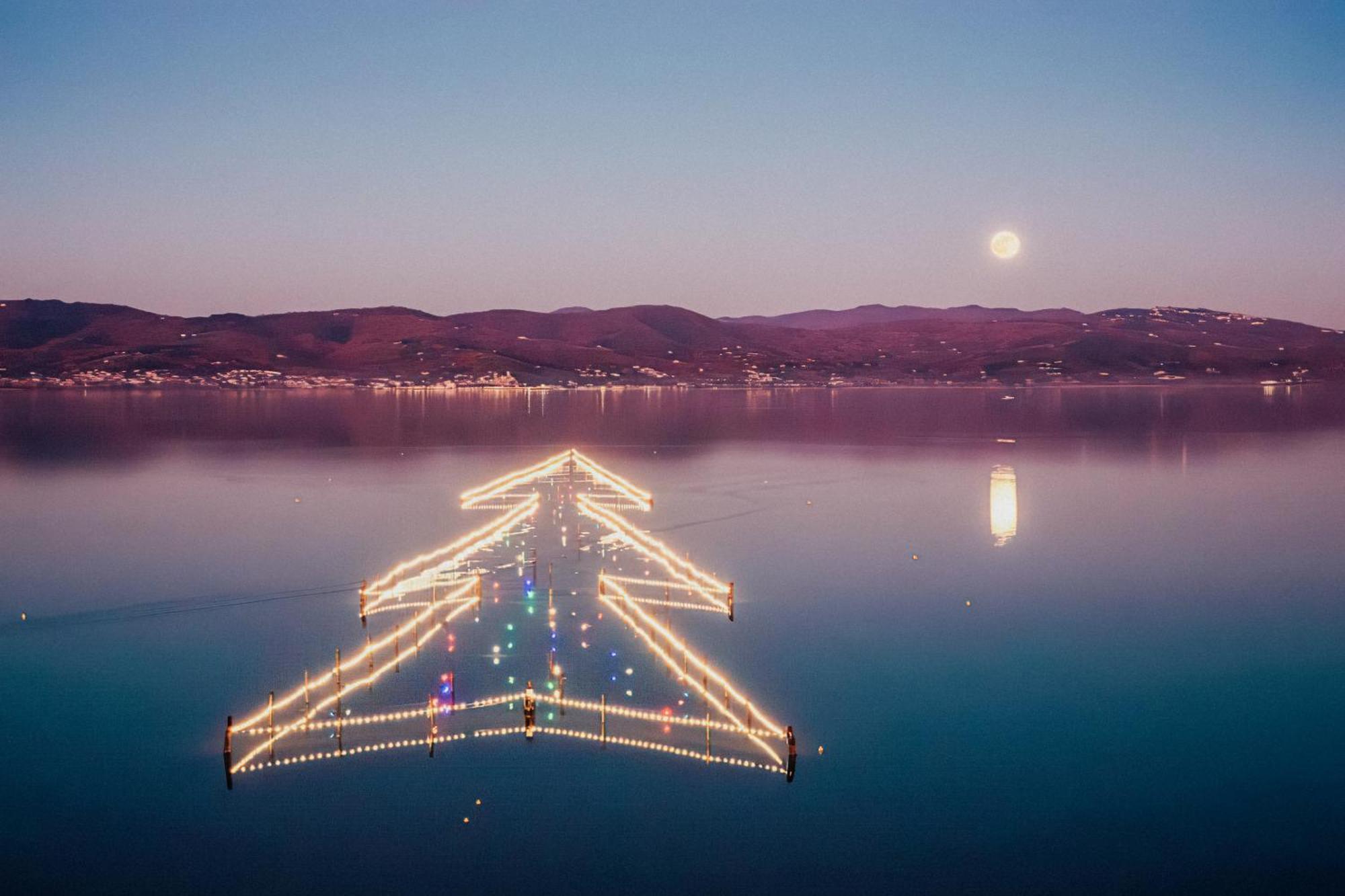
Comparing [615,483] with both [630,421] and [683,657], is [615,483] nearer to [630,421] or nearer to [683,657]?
[683,657]

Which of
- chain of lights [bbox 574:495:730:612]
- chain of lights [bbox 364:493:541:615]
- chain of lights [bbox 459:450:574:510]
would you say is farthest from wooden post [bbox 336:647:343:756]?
chain of lights [bbox 459:450:574:510]

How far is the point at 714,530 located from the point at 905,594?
11.1 m

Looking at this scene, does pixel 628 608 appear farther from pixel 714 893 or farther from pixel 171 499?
pixel 171 499

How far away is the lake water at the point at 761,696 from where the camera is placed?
1519 centimetres

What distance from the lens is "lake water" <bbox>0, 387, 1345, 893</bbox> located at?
49.8 feet

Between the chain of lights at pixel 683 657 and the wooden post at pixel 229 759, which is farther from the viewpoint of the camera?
the chain of lights at pixel 683 657

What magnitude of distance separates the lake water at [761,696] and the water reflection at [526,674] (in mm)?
233

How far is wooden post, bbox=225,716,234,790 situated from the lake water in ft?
0.61

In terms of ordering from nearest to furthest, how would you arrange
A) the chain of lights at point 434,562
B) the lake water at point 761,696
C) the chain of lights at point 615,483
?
the lake water at point 761,696 < the chain of lights at point 434,562 < the chain of lights at point 615,483

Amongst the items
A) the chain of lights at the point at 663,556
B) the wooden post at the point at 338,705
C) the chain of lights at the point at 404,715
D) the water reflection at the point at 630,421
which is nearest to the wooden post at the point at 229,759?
the chain of lights at the point at 404,715

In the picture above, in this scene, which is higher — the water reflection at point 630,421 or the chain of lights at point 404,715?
the water reflection at point 630,421

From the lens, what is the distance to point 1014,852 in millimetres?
15336

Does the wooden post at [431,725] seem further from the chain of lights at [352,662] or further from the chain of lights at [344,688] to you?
the chain of lights at [352,662]

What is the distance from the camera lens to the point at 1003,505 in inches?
1849
